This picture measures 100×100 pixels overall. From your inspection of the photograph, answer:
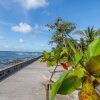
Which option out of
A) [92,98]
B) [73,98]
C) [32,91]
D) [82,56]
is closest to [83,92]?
[92,98]

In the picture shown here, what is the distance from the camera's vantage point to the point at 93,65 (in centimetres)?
265

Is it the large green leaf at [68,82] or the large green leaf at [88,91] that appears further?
the large green leaf at [68,82]

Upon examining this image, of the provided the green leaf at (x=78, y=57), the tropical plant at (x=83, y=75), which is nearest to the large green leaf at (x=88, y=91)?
the tropical plant at (x=83, y=75)

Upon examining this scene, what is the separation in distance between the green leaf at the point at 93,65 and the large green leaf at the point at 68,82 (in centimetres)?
7

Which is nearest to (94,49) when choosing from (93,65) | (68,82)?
(93,65)

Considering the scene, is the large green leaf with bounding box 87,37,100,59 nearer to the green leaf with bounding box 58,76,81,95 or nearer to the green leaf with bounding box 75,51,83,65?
the green leaf with bounding box 75,51,83,65

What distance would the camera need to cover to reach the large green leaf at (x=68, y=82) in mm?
2621

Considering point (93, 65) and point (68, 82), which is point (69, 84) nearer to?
point (68, 82)

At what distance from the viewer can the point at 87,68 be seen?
8.93 feet

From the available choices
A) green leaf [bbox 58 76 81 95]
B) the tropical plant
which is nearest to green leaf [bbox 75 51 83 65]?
the tropical plant

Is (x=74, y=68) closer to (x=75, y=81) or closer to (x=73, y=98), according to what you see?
(x=75, y=81)

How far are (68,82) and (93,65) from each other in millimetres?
283

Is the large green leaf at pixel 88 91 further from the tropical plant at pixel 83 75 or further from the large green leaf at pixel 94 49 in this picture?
the large green leaf at pixel 94 49

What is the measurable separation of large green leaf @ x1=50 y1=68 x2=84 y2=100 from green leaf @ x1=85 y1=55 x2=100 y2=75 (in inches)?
2.9
